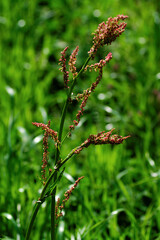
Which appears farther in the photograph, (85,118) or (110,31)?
(85,118)

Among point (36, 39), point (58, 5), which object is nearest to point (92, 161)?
point (36, 39)

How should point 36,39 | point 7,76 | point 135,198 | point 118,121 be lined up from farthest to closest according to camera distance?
point 36,39 < point 7,76 < point 118,121 < point 135,198

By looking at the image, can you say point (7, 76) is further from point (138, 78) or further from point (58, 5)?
point (58, 5)

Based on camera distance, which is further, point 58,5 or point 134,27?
point 58,5

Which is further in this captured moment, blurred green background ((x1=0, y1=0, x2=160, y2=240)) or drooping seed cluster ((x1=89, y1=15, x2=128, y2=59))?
blurred green background ((x1=0, y1=0, x2=160, y2=240))

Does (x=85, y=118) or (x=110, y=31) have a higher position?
(x=85, y=118)

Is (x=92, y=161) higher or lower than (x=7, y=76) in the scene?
lower

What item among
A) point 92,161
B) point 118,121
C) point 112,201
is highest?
point 118,121

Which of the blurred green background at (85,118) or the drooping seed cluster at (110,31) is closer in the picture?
the drooping seed cluster at (110,31)
